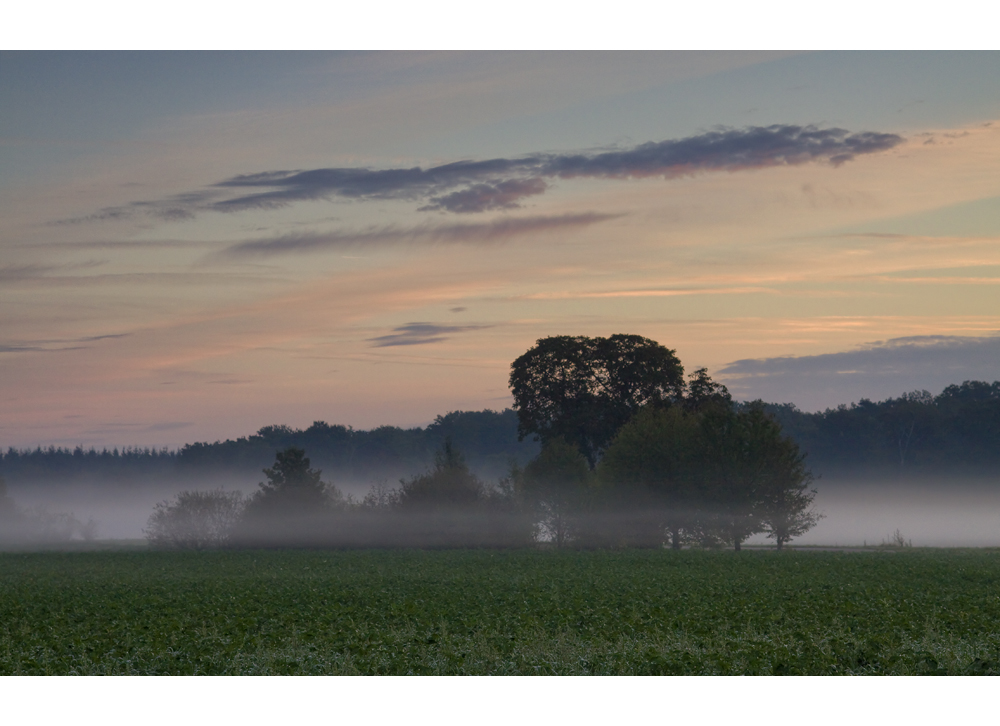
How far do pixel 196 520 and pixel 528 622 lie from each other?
63.2m

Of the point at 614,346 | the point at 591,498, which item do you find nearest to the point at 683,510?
the point at 591,498

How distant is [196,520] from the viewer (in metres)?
81.6

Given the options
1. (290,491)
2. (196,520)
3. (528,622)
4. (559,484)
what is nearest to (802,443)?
(559,484)

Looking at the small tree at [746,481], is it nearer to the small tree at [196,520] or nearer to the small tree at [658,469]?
Answer: the small tree at [658,469]

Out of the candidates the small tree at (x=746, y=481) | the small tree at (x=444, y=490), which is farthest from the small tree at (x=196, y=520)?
the small tree at (x=746, y=481)

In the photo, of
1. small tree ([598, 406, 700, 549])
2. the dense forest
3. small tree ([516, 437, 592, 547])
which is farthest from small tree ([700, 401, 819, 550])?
the dense forest

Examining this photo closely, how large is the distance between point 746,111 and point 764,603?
52.5ft

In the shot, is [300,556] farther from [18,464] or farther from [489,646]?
[18,464]

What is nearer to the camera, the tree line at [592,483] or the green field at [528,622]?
the green field at [528,622]

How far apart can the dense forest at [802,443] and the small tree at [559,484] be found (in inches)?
1333

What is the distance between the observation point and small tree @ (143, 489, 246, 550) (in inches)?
3157

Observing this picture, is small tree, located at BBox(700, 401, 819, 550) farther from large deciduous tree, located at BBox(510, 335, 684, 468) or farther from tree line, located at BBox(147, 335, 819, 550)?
large deciduous tree, located at BBox(510, 335, 684, 468)

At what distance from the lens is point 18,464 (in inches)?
7308

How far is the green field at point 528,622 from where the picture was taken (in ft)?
63.2
